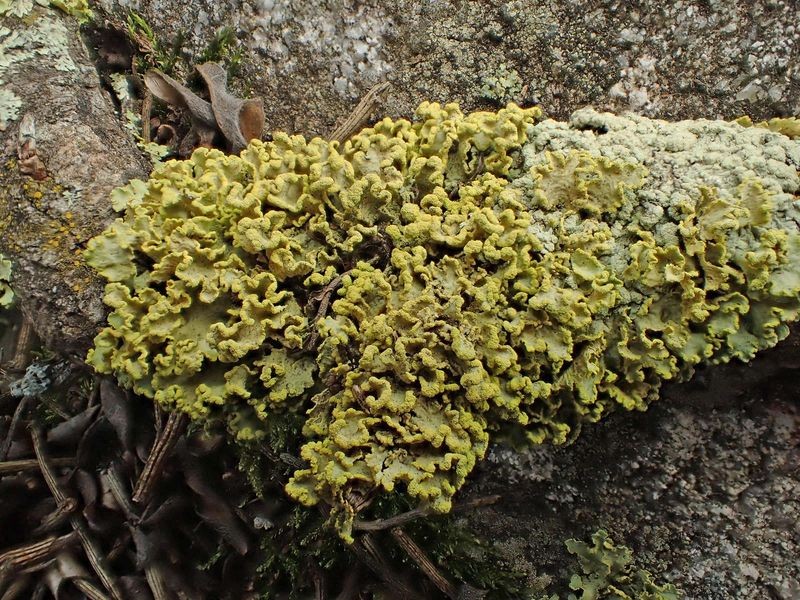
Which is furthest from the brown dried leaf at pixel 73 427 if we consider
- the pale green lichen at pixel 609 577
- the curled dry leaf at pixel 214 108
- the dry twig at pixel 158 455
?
the pale green lichen at pixel 609 577

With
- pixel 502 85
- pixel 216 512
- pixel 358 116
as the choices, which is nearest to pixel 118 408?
pixel 216 512

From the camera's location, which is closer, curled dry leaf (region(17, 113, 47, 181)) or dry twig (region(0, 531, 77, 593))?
curled dry leaf (region(17, 113, 47, 181))

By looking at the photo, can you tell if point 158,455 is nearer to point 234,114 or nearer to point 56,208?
point 56,208

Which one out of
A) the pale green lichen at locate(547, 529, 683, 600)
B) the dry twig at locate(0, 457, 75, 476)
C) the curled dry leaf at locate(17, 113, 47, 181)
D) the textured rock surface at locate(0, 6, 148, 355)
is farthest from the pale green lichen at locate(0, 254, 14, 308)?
the pale green lichen at locate(547, 529, 683, 600)

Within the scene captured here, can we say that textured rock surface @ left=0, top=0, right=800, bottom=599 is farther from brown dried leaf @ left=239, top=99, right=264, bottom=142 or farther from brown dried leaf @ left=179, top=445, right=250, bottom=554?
brown dried leaf @ left=179, top=445, right=250, bottom=554

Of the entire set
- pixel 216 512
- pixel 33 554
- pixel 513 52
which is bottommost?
pixel 33 554

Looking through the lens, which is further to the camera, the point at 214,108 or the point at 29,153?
the point at 214,108
